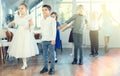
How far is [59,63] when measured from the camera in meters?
7.30

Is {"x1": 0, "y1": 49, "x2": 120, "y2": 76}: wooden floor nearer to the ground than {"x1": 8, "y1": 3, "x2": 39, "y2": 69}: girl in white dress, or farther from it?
nearer to the ground

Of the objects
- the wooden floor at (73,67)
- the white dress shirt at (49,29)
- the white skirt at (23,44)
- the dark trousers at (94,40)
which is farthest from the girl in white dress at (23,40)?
the dark trousers at (94,40)

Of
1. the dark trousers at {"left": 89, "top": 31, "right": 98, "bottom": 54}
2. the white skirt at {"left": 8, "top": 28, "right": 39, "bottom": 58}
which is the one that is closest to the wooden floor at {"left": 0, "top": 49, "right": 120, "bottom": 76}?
the white skirt at {"left": 8, "top": 28, "right": 39, "bottom": 58}

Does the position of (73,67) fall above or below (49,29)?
below

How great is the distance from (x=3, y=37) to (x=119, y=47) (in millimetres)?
4799

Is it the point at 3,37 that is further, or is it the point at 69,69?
the point at 3,37

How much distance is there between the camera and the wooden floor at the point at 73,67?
19.8ft

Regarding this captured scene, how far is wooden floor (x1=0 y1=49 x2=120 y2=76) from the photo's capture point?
6.04m

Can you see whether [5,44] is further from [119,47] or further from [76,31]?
[119,47]

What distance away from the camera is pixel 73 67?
673 centimetres

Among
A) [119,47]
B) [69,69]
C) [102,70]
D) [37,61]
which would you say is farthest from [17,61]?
[119,47]

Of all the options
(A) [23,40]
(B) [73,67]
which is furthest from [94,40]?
(A) [23,40]

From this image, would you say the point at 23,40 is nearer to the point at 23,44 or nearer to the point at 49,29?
the point at 23,44

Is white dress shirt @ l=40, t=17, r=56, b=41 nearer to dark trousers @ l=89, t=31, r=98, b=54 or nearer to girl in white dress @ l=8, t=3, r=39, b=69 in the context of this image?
girl in white dress @ l=8, t=3, r=39, b=69
